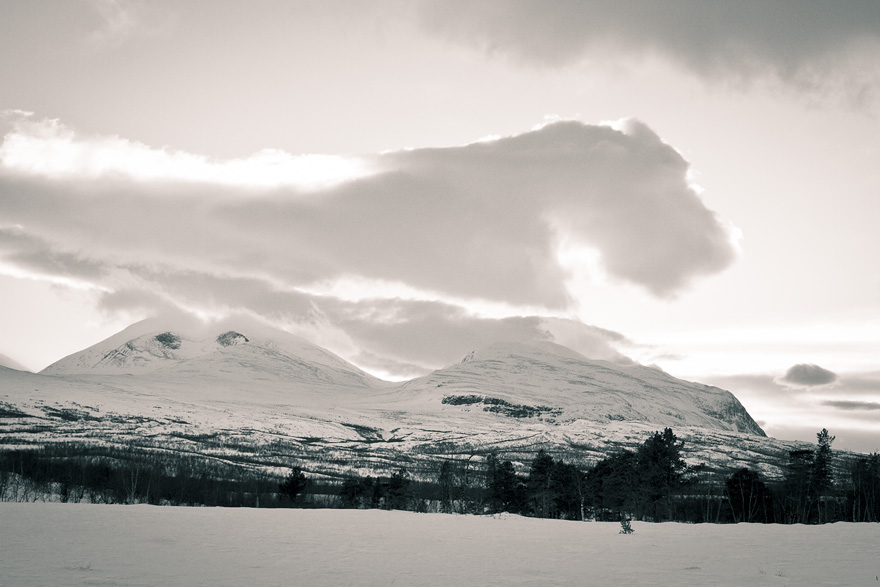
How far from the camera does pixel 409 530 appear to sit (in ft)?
121

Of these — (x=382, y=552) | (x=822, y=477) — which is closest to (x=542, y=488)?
(x=822, y=477)

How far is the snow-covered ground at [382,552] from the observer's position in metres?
20.3

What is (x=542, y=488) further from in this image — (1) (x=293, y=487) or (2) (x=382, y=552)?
(2) (x=382, y=552)

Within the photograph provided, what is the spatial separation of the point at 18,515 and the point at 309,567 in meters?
18.3

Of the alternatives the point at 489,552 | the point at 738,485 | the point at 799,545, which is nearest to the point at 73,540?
the point at 489,552

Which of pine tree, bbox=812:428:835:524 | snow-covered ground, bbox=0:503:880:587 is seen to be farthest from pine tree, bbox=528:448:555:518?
snow-covered ground, bbox=0:503:880:587

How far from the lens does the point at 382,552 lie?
27016 mm

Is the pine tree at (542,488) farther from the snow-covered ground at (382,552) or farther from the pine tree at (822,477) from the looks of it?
the snow-covered ground at (382,552)

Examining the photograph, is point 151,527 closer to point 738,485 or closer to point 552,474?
point 552,474

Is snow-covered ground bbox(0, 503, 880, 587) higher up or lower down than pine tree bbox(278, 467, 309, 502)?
higher up

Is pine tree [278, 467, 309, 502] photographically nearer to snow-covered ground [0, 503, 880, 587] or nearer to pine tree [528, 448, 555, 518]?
pine tree [528, 448, 555, 518]

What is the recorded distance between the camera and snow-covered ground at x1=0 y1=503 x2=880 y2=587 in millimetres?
20328

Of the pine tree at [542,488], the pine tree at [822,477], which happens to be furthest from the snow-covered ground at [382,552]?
the pine tree at [822,477]

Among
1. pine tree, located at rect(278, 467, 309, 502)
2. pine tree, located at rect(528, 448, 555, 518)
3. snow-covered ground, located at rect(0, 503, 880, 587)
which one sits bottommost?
pine tree, located at rect(278, 467, 309, 502)
